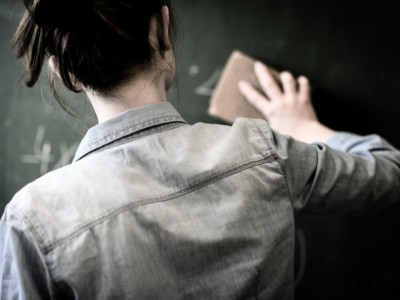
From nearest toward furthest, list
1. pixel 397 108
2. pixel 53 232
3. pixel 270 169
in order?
pixel 53 232
pixel 270 169
pixel 397 108

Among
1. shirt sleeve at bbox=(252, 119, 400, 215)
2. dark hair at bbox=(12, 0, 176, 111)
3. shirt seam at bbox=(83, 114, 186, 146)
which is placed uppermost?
dark hair at bbox=(12, 0, 176, 111)

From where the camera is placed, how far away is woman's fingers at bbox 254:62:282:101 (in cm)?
74

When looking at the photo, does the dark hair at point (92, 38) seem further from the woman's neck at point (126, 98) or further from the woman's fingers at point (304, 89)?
the woman's fingers at point (304, 89)

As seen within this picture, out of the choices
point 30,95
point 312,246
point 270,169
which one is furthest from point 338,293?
point 30,95

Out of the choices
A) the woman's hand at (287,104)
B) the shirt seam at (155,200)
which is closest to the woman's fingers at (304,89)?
the woman's hand at (287,104)

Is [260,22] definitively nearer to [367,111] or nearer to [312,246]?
[367,111]

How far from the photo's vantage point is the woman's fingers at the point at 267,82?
29.3 inches

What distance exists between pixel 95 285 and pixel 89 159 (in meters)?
0.14

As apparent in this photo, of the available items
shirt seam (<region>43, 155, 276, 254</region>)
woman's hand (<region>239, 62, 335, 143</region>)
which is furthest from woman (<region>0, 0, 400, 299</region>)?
woman's hand (<region>239, 62, 335, 143</region>)

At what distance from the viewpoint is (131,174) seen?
417mm

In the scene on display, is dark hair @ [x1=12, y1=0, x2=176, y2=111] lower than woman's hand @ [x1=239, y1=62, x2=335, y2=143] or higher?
higher

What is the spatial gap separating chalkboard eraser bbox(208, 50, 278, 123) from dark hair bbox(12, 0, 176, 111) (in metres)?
0.32

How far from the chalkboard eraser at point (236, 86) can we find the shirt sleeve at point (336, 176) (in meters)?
0.25

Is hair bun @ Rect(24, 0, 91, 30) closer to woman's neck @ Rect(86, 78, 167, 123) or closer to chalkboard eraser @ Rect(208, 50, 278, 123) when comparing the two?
woman's neck @ Rect(86, 78, 167, 123)
